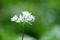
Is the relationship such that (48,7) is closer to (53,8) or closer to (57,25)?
(53,8)

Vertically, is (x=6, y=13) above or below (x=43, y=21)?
above

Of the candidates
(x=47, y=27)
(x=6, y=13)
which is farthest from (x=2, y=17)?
(x=47, y=27)

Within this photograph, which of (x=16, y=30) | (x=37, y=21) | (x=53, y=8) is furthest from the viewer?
(x=53, y=8)

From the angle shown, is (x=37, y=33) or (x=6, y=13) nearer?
(x=37, y=33)

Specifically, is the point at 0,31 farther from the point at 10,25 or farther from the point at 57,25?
the point at 57,25

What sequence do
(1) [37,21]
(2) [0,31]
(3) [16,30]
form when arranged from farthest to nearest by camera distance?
(1) [37,21] → (3) [16,30] → (2) [0,31]

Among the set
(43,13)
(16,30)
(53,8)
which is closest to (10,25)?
(16,30)

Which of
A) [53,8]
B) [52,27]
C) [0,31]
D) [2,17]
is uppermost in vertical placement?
[53,8]
